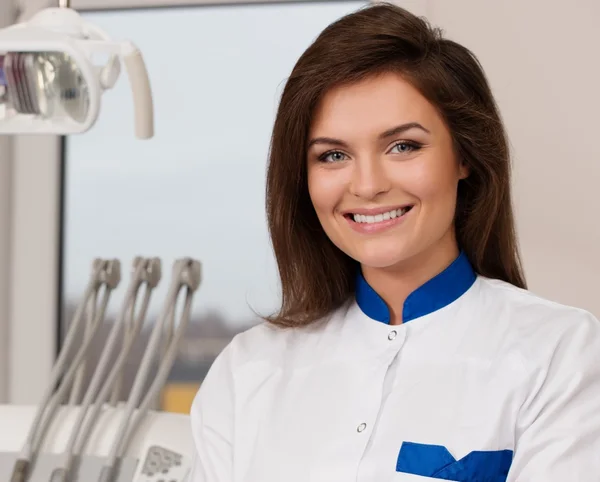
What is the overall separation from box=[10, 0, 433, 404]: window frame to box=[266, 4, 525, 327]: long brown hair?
1363 mm

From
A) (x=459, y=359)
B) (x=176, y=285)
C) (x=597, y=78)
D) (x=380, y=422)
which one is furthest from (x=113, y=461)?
(x=597, y=78)

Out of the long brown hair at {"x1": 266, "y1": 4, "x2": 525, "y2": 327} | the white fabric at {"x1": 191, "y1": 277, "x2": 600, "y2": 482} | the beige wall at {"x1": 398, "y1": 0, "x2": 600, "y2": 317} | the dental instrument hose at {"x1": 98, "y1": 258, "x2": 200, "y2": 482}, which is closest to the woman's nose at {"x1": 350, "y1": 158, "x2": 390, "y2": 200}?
the long brown hair at {"x1": 266, "y1": 4, "x2": 525, "y2": 327}

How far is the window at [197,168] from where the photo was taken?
2943mm

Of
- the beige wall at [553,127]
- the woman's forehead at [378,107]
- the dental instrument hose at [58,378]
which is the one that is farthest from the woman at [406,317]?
the beige wall at [553,127]

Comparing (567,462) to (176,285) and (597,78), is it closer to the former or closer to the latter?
(176,285)

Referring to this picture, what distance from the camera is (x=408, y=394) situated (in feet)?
5.08

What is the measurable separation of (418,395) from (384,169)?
1.13ft

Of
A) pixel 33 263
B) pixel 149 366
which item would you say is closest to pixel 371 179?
pixel 149 366

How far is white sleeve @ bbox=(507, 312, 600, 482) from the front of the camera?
139cm

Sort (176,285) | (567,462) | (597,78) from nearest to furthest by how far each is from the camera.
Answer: (567,462), (176,285), (597,78)

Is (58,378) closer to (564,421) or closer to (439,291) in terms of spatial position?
(439,291)

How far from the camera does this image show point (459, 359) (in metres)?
1.55

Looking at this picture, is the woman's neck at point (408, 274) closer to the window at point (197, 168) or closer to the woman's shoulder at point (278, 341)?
the woman's shoulder at point (278, 341)

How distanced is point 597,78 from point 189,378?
1.43 metres
